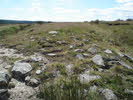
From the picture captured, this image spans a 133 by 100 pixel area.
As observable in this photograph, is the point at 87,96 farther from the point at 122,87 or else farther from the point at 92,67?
the point at 92,67

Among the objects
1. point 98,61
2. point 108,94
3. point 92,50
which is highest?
point 92,50

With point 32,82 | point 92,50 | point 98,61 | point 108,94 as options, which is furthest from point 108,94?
point 92,50

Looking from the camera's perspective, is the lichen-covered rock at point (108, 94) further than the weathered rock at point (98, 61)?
No

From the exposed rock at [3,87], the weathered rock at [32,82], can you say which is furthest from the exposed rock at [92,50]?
the exposed rock at [3,87]

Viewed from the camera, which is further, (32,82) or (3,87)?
(32,82)

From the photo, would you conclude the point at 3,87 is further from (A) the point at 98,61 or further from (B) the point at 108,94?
(A) the point at 98,61

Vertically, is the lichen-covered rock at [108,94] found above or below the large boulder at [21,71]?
below

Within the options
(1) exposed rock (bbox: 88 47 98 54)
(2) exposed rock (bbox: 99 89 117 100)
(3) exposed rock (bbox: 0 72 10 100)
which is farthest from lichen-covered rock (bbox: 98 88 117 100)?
(1) exposed rock (bbox: 88 47 98 54)

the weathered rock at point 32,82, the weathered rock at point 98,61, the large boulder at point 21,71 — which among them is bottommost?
the weathered rock at point 32,82

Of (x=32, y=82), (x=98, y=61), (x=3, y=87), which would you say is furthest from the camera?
(x=98, y=61)

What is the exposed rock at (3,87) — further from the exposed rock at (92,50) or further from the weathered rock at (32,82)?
the exposed rock at (92,50)

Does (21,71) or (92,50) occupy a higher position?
(92,50)

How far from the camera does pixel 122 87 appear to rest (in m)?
4.79

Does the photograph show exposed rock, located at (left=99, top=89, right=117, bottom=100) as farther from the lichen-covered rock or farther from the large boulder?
the large boulder
